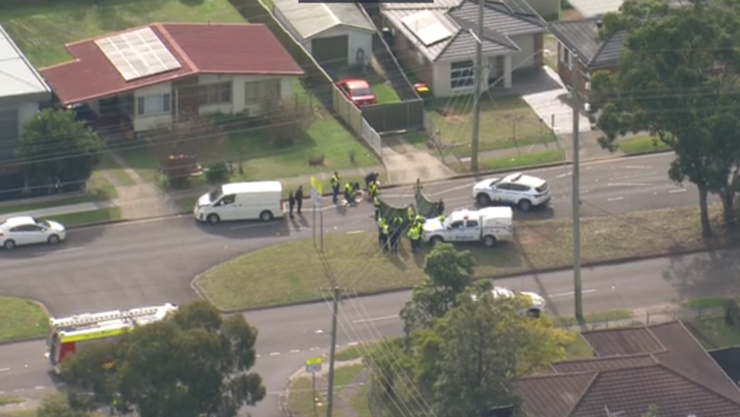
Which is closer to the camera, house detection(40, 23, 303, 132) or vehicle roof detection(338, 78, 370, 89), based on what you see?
house detection(40, 23, 303, 132)

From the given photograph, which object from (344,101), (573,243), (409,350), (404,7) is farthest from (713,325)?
(404,7)

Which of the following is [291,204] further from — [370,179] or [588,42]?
[588,42]

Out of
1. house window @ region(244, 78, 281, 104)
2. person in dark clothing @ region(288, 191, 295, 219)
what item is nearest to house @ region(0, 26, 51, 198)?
house window @ region(244, 78, 281, 104)

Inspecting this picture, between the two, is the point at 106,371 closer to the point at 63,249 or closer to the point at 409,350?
the point at 409,350

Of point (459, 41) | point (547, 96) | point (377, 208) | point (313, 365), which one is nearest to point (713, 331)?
point (377, 208)

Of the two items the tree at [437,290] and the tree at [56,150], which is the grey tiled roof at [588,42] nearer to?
the tree at [56,150]

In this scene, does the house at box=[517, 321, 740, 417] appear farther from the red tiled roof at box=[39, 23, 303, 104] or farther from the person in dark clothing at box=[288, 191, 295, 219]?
the red tiled roof at box=[39, 23, 303, 104]

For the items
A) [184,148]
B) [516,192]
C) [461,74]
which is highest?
[184,148]
